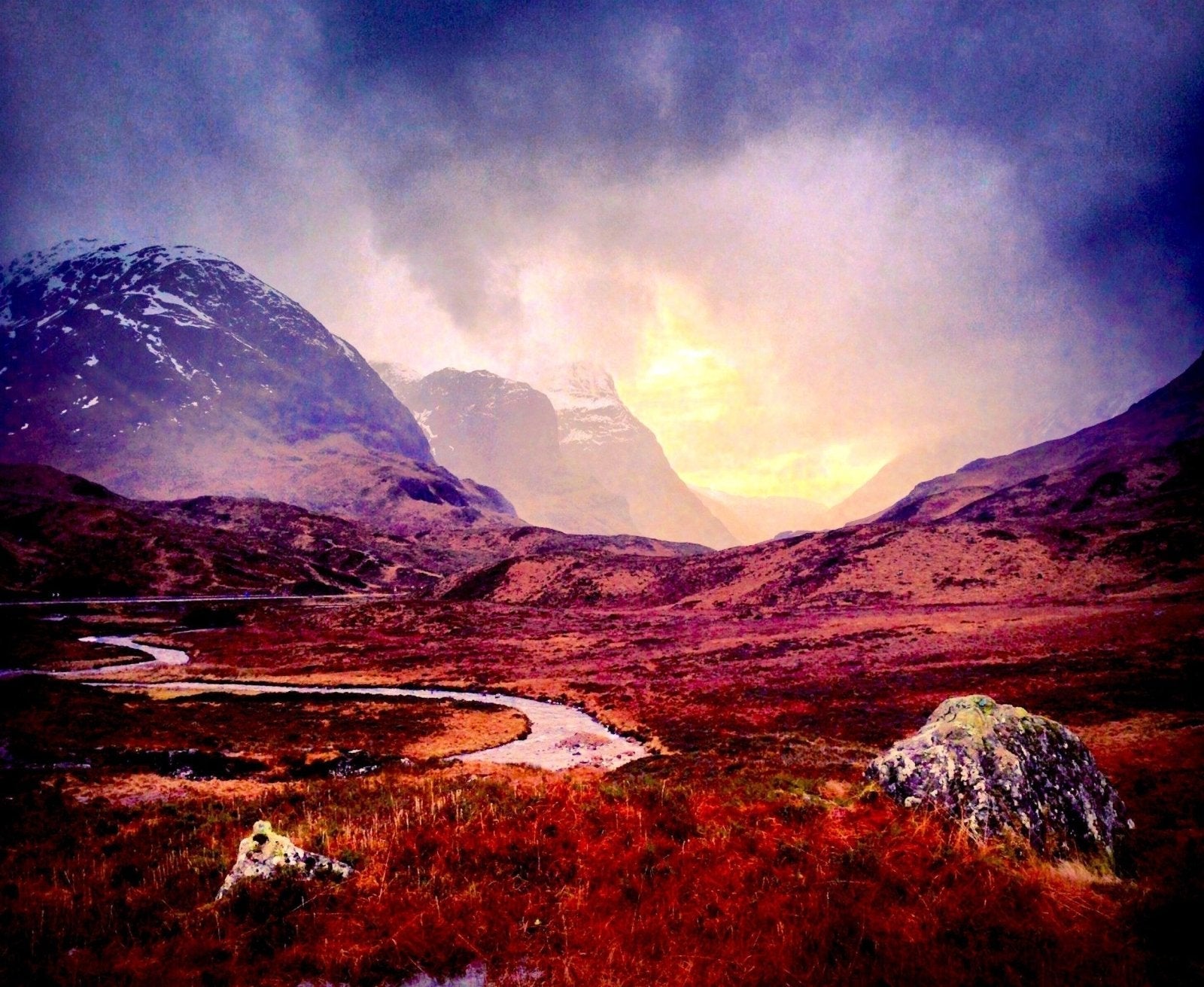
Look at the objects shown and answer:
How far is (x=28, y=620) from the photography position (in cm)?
6644

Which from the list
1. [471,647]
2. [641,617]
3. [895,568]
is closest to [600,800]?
[471,647]

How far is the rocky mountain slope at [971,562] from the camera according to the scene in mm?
68625

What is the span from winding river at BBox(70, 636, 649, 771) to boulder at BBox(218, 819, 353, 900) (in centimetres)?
1708

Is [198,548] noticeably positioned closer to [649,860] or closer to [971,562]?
[649,860]

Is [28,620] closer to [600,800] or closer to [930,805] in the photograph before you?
[600,800]

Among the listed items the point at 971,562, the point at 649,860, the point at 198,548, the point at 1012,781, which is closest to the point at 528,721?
the point at 649,860

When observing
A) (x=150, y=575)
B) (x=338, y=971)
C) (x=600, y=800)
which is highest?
(x=150, y=575)

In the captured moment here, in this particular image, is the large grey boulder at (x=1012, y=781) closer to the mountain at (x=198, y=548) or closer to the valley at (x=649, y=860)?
the valley at (x=649, y=860)

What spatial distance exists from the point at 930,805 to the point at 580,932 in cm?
630

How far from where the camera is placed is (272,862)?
7.33 meters

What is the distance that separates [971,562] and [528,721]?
72.0 metres

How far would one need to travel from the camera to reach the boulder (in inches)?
283

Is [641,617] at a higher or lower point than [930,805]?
lower

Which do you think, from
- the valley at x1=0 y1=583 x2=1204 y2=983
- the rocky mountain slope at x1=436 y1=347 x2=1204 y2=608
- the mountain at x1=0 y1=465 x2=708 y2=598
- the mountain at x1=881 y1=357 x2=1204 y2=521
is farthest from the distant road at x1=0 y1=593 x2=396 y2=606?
the mountain at x1=881 y1=357 x2=1204 y2=521
